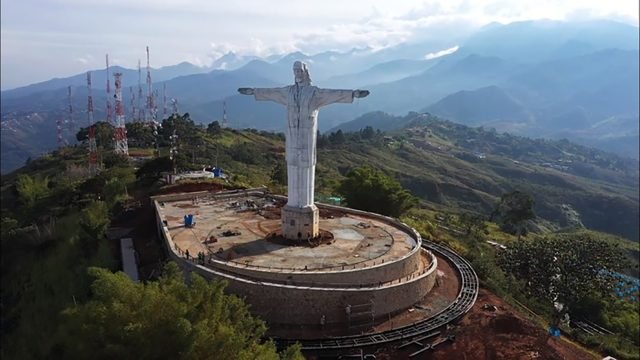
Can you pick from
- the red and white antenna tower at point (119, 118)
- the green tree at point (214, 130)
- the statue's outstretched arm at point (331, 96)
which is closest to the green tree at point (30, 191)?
the red and white antenna tower at point (119, 118)

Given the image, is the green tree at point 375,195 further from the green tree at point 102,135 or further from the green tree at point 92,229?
the green tree at point 102,135

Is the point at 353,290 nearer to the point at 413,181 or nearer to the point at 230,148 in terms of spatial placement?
the point at 230,148

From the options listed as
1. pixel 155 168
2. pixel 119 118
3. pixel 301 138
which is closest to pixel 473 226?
pixel 155 168

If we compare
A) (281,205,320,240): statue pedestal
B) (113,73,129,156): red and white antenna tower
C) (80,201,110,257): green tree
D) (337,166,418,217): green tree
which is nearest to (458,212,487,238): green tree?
(337,166,418,217): green tree

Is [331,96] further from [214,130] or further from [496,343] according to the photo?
[214,130]

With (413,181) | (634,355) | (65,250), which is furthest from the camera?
(413,181)

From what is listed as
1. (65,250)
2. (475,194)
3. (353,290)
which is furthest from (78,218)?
(475,194)
